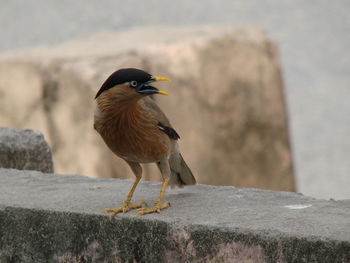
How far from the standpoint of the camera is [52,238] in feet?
9.62

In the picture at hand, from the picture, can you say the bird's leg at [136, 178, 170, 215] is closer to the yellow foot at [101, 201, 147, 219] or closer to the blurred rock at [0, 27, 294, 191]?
the yellow foot at [101, 201, 147, 219]

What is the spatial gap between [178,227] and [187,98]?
3572 millimetres

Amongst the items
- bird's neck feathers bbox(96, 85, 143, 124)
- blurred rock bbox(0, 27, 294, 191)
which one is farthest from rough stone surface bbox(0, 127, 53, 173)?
blurred rock bbox(0, 27, 294, 191)

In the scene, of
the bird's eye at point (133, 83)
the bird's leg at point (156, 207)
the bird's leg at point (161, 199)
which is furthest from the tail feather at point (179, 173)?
the bird's eye at point (133, 83)

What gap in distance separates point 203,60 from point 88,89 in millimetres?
927

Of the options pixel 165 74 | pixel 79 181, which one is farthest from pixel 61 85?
pixel 79 181

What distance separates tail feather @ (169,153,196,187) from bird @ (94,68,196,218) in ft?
0.58

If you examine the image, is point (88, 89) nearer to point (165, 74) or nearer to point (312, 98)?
point (165, 74)

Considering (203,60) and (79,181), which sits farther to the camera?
(203,60)

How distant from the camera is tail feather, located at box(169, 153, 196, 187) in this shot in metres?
3.30

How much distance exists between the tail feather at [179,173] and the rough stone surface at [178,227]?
4 centimetres

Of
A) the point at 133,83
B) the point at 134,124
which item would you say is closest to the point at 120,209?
the point at 134,124

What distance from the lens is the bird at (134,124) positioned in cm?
279

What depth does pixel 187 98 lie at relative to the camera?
6246 millimetres
